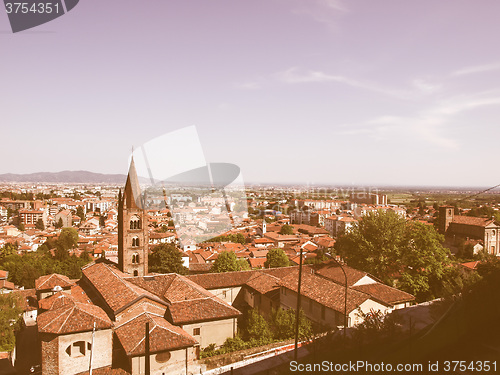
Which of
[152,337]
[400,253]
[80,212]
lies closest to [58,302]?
[152,337]

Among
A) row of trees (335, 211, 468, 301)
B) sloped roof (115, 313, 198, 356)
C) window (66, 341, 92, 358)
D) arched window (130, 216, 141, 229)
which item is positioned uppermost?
arched window (130, 216, 141, 229)

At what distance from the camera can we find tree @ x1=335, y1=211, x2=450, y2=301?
23000mm

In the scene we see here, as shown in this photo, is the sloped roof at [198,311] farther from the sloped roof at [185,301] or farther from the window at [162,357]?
the window at [162,357]

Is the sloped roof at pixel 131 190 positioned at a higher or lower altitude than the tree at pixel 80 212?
higher

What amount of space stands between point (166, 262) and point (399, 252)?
66.5ft

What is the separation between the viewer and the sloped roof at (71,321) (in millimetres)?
15812

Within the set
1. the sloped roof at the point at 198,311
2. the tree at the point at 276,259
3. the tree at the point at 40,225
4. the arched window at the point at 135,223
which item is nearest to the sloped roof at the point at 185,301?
the sloped roof at the point at 198,311

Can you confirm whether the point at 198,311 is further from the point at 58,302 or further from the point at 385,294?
the point at 385,294

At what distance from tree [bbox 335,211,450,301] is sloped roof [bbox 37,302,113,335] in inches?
697

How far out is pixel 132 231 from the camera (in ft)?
85.6

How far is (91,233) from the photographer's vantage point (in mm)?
76750

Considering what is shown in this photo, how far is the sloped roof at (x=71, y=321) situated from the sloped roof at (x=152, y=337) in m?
1.00

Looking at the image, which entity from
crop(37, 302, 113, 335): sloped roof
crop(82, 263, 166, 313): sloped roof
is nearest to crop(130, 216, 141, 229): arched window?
crop(82, 263, 166, 313): sloped roof

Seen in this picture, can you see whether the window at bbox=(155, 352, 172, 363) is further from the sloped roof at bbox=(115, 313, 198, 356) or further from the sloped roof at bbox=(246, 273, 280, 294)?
the sloped roof at bbox=(246, 273, 280, 294)
